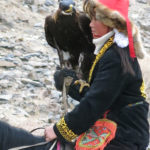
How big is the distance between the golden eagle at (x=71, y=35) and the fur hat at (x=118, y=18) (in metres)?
1.68

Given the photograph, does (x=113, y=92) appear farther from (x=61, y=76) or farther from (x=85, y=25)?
(x=85, y=25)

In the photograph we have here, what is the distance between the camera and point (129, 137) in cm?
204

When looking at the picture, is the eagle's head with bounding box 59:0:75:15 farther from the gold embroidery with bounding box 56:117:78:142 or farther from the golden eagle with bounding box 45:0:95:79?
the gold embroidery with bounding box 56:117:78:142

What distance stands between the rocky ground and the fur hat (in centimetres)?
209

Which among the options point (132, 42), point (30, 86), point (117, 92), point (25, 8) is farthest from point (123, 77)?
point (25, 8)

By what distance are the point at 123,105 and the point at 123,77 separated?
0.74 ft

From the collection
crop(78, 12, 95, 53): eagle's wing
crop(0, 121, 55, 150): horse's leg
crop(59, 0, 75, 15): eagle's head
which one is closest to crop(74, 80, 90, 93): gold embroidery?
crop(0, 121, 55, 150): horse's leg

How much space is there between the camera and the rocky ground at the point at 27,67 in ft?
13.8

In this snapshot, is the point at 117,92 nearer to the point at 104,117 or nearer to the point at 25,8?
the point at 104,117

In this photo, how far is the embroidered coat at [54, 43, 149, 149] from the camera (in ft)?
Answer: 6.24

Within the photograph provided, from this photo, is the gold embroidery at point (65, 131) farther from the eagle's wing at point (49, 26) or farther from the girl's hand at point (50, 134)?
the eagle's wing at point (49, 26)

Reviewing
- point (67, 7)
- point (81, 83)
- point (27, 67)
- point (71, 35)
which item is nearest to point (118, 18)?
point (81, 83)

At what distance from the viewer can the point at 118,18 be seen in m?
1.94

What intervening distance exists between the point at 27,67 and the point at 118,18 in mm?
3876
